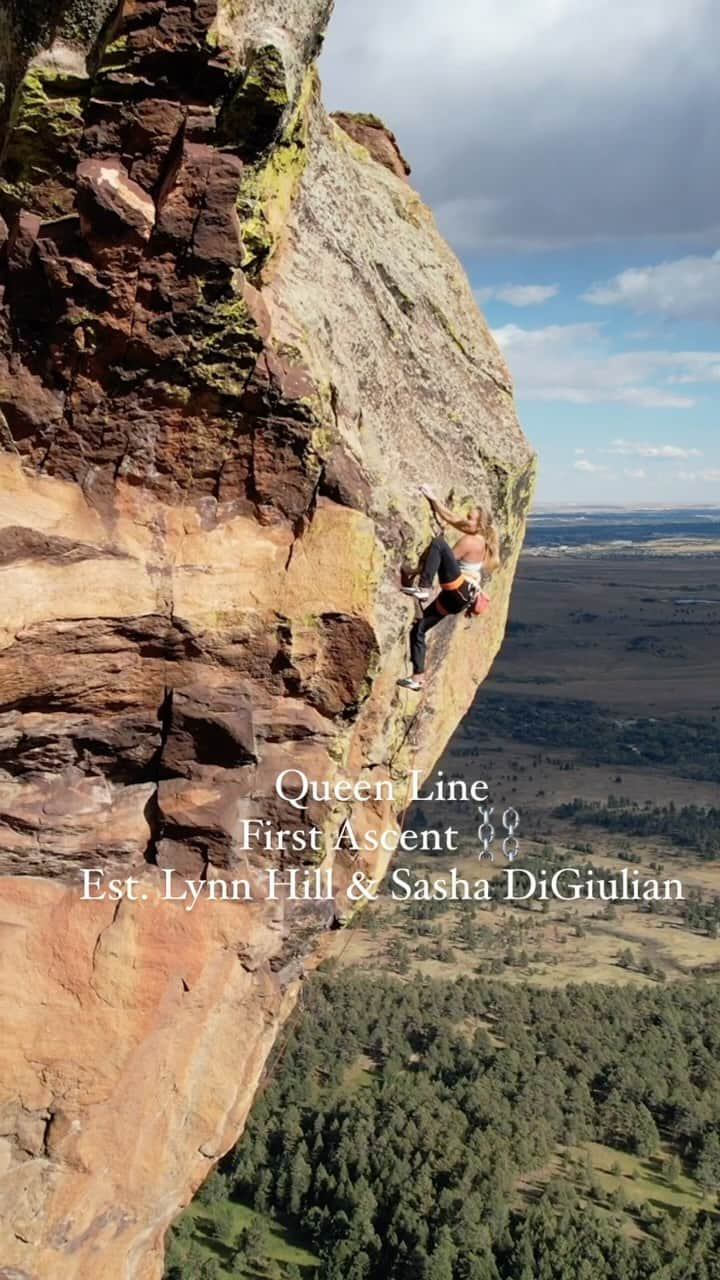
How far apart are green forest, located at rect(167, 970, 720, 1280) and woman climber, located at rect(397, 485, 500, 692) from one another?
2873 cm

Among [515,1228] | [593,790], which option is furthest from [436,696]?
[593,790]

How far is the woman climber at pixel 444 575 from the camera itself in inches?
475

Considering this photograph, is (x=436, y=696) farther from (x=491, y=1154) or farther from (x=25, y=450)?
(x=491, y=1154)

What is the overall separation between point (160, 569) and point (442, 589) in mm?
3430

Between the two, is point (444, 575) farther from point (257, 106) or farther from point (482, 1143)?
point (482, 1143)

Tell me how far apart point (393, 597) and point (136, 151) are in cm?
535

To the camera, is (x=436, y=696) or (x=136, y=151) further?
(x=436, y=696)

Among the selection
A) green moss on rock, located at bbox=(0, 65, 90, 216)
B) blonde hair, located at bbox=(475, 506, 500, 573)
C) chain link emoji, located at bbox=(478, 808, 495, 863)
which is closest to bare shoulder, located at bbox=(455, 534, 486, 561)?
blonde hair, located at bbox=(475, 506, 500, 573)

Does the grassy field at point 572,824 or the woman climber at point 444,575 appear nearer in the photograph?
the woman climber at point 444,575

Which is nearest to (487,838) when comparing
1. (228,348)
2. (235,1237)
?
(235,1237)

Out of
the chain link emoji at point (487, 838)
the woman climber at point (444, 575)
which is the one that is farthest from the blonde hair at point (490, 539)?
the chain link emoji at point (487, 838)

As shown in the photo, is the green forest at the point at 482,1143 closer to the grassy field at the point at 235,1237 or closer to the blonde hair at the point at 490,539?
the grassy field at the point at 235,1237

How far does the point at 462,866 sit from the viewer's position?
2992 inches

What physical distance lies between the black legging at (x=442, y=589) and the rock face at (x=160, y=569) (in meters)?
0.40
